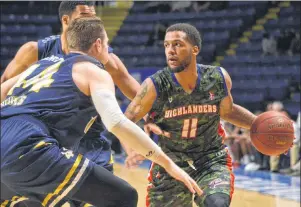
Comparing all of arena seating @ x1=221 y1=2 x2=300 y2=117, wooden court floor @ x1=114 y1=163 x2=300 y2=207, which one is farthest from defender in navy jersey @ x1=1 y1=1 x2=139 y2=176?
arena seating @ x1=221 y1=2 x2=300 y2=117

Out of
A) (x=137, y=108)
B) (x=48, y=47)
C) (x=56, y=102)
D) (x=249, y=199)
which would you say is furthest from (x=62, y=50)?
(x=249, y=199)

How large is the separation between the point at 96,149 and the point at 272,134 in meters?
1.37

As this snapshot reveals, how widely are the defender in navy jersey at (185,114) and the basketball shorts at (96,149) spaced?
0.94 ft

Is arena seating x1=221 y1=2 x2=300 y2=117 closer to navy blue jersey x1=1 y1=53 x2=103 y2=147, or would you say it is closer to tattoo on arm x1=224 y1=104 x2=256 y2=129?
tattoo on arm x1=224 y1=104 x2=256 y2=129

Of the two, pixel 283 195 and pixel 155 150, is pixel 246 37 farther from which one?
pixel 155 150

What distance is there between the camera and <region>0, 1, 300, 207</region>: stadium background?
13.0m

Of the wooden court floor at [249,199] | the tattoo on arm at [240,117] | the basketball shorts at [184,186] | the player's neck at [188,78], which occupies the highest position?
the player's neck at [188,78]

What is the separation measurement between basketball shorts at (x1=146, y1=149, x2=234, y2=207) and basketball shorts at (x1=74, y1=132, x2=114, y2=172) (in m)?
0.37

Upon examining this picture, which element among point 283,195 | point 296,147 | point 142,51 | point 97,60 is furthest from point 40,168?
point 142,51

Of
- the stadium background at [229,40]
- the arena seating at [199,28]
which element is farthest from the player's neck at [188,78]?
the arena seating at [199,28]

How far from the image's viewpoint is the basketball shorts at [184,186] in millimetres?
4359

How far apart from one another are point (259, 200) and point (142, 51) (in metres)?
9.75

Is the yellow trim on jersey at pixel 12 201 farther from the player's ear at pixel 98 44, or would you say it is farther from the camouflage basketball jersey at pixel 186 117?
the camouflage basketball jersey at pixel 186 117

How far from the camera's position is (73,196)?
3318 millimetres
